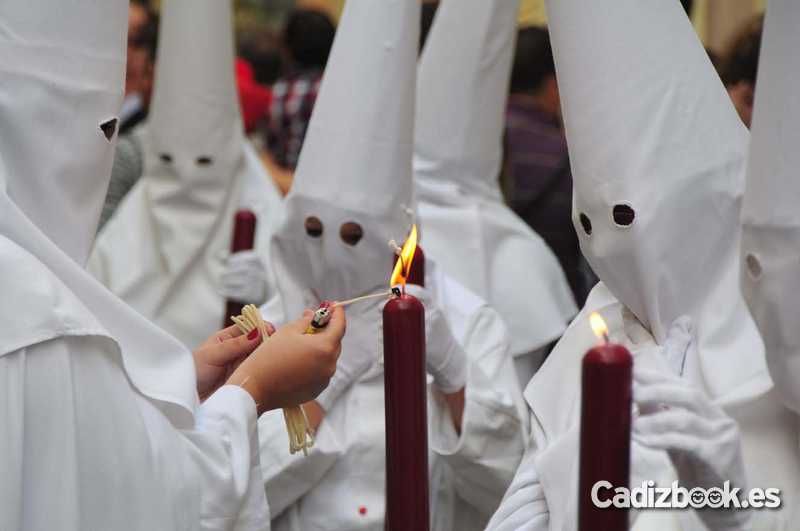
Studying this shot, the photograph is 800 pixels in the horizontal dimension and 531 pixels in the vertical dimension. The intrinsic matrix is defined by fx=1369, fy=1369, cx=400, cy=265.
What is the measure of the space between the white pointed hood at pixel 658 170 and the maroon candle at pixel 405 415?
63cm

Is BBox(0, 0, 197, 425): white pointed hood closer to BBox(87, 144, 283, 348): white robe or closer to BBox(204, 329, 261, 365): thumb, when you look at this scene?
BBox(204, 329, 261, 365): thumb

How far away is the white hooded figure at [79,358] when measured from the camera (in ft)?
5.77

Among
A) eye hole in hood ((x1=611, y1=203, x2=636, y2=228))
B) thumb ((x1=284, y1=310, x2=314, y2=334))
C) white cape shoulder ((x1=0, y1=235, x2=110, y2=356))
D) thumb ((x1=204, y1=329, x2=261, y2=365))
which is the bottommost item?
thumb ((x1=204, y1=329, x2=261, y2=365))

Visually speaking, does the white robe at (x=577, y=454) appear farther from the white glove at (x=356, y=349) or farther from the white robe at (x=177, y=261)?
the white robe at (x=177, y=261)

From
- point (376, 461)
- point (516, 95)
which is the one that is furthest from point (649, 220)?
point (516, 95)

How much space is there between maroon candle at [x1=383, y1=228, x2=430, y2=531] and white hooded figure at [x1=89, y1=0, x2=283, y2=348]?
7.60ft

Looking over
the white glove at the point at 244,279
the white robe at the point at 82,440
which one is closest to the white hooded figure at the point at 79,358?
the white robe at the point at 82,440

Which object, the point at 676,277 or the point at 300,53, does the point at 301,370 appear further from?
the point at 300,53

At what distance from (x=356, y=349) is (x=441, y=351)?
314 mm

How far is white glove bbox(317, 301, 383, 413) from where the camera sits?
2857 mm

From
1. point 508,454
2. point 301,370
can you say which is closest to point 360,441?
point 508,454

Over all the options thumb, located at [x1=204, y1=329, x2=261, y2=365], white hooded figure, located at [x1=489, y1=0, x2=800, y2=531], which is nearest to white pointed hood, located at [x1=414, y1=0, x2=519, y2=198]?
white hooded figure, located at [x1=489, y1=0, x2=800, y2=531]

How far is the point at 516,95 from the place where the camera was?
15.2ft

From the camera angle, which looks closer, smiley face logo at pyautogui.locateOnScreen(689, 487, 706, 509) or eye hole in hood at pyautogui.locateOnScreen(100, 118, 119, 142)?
smiley face logo at pyautogui.locateOnScreen(689, 487, 706, 509)
